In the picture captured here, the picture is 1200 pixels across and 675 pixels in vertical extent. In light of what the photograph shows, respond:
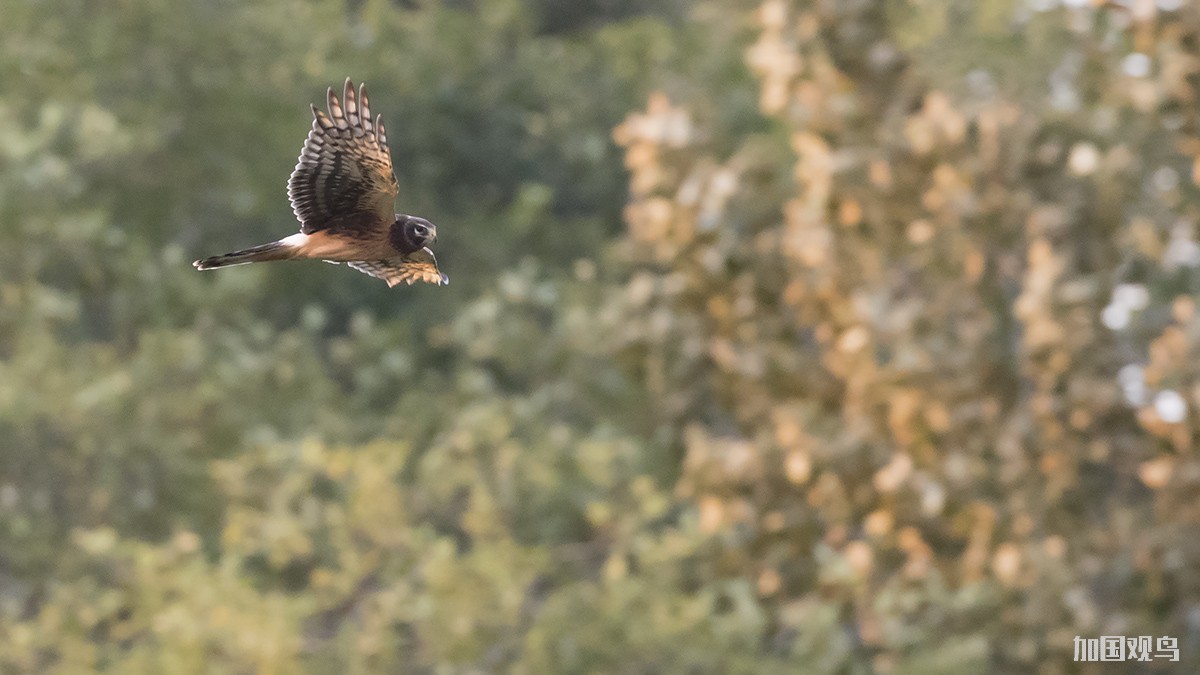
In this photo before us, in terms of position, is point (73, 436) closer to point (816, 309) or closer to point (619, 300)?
point (619, 300)

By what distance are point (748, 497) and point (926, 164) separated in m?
2.09

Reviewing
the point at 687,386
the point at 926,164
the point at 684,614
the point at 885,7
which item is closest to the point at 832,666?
the point at 684,614

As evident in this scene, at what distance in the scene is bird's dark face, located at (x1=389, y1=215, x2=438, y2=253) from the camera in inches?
210

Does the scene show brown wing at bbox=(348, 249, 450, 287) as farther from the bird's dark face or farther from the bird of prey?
the bird's dark face

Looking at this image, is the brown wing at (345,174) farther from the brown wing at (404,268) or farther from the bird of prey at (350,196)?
the brown wing at (404,268)

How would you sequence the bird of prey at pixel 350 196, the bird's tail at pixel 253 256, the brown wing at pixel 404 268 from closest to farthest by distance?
1. the bird's tail at pixel 253 256
2. the bird of prey at pixel 350 196
3. the brown wing at pixel 404 268
